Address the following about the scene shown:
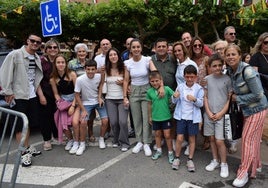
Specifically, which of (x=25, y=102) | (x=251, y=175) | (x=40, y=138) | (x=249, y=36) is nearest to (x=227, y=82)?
(x=251, y=175)

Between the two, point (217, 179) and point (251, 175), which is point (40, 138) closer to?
point (217, 179)

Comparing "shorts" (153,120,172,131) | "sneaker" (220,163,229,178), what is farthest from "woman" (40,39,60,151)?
"sneaker" (220,163,229,178)

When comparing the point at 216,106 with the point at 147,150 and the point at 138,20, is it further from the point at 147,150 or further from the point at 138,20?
the point at 138,20

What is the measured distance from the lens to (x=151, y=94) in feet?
14.3

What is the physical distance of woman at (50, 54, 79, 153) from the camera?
15.6ft

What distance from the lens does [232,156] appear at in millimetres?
4512

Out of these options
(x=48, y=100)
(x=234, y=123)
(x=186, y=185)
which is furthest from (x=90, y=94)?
(x=234, y=123)

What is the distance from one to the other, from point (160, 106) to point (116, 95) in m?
0.86

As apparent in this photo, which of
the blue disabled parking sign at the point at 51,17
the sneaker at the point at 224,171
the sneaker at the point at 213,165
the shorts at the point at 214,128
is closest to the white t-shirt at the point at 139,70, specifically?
the shorts at the point at 214,128

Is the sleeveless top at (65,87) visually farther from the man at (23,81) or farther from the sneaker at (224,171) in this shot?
the sneaker at (224,171)

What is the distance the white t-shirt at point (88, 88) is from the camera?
4.70m

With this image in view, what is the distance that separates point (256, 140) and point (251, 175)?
480mm

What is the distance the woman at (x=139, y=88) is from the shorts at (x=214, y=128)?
97cm

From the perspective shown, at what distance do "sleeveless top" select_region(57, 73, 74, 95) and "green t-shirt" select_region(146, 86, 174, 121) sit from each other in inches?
54.9
